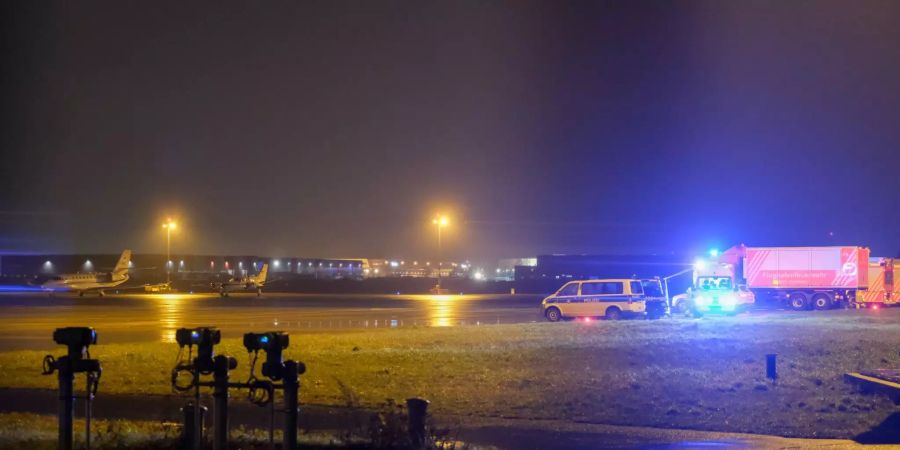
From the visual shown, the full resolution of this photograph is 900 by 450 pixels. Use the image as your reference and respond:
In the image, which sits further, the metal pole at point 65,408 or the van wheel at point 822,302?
the van wheel at point 822,302

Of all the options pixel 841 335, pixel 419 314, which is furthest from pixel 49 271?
pixel 841 335

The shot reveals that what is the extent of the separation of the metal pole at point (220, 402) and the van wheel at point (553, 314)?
2979 centimetres

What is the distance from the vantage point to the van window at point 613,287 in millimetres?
36406

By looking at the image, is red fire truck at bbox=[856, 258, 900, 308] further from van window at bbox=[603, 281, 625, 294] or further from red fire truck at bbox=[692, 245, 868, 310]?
van window at bbox=[603, 281, 625, 294]

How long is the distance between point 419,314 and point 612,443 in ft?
102

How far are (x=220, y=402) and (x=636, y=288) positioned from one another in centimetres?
3050

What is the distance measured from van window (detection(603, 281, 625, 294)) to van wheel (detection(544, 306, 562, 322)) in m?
2.27

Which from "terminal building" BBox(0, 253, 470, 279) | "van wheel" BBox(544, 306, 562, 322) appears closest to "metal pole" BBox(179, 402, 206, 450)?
"van wheel" BBox(544, 306, 562, 322)

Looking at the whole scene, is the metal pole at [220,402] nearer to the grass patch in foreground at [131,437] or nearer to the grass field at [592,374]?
the grass patch in foreground at [131,437]

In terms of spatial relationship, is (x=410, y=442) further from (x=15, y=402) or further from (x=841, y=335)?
(x=841, y=335)

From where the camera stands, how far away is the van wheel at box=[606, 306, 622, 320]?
36.1 meters

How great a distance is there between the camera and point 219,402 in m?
7.73

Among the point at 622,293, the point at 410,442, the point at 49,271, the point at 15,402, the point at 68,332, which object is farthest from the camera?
the point at 49,271

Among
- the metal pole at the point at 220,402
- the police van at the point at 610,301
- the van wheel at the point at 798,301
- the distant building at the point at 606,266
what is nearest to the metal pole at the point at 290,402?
the metal pole at the point at 220,402
